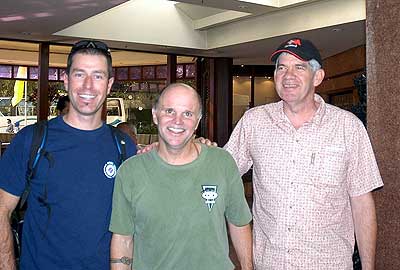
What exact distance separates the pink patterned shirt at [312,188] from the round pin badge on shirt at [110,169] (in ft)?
2.20

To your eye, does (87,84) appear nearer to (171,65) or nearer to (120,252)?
(120,252)

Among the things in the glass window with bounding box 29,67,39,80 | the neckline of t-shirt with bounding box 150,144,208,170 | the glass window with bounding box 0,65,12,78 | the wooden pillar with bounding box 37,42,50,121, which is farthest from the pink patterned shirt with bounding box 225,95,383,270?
the glass window with bounding box 0,65,12,78

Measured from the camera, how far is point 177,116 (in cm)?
195

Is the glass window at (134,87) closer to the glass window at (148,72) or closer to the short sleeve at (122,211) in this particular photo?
the glass window at (148,72)

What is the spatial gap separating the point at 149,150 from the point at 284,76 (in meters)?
0.72

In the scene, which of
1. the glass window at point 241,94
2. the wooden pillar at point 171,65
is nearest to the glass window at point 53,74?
the wooden pillar at point 171,65

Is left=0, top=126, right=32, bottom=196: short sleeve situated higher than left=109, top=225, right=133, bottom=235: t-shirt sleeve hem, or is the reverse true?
left=0, top=126, right=32, bottom=196: short sleeve

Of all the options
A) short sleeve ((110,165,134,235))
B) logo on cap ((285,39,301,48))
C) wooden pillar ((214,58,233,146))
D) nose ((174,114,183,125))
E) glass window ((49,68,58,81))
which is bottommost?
short sleeve ((110,165,134,235))

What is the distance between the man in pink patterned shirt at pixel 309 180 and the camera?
2236 millimetres

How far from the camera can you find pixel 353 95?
10750 millimetres

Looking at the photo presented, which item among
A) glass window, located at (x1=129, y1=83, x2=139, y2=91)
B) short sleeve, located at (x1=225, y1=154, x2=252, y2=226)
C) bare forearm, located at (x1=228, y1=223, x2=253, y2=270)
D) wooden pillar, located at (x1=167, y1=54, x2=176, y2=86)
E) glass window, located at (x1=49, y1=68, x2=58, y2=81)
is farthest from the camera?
glass window, located at (x1=129, y1=83, x2=139, y2=91)

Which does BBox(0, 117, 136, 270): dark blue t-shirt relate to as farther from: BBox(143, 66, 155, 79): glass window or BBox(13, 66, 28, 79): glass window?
BBox(13, 66, 28, 79): glass window

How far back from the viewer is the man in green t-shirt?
1.89 metres

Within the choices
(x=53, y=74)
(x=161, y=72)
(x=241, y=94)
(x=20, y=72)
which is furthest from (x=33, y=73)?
(x=241, y=94)
